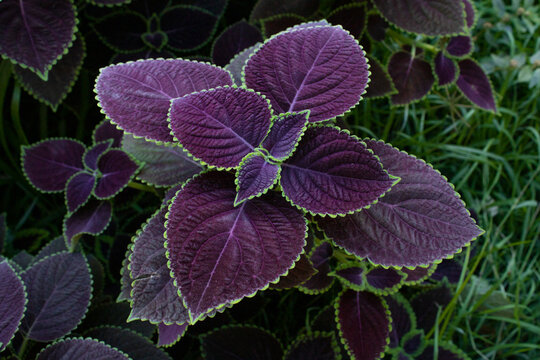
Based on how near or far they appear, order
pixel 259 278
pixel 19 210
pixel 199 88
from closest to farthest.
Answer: pixel 259 278 → pixel 199 88 → pixel 19 210

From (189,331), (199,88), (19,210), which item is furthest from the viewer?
(19,210)

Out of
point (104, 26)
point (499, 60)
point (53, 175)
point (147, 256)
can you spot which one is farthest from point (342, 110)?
point (499, 60)

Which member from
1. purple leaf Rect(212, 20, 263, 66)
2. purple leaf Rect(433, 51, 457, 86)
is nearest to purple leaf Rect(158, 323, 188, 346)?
purple leaf Rect(212, 20, 263, 66)

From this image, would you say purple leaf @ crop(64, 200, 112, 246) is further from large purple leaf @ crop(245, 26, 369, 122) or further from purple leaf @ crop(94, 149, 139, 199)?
large purple leaf @ crop(245, 26, 369, 122)

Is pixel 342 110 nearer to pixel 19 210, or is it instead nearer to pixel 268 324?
pixel 268 324

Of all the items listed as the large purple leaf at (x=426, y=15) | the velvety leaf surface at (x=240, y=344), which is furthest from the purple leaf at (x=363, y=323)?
the large purple leaf at (x=426, y=15)

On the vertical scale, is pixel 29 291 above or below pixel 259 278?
below

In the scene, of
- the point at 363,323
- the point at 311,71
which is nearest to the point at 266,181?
the point at 311,71
